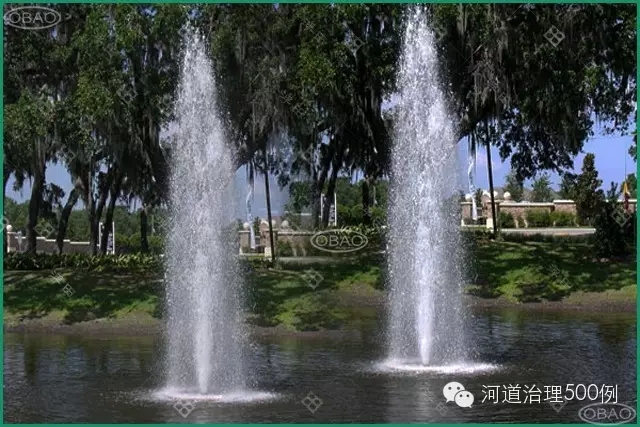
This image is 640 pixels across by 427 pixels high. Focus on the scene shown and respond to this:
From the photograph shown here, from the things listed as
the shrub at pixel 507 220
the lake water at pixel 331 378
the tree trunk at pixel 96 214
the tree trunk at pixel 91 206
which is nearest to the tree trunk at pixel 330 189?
the tree trunk at pixel 96 214

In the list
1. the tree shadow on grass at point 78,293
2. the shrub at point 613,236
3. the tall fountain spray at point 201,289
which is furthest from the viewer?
the shrub at point 613,236

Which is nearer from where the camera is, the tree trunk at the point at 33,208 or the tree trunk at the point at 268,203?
the tree trunk at the point at 268,203

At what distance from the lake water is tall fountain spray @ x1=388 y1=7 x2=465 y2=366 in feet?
2.18

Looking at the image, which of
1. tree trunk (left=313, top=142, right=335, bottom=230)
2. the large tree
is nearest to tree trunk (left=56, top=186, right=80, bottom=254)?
tree trunk (left=313, top=142, right=335, bottom=230)

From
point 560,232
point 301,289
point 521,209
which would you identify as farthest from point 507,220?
point 301,289

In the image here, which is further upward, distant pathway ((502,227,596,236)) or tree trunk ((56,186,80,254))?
tree trunk ((56,186,80,254))

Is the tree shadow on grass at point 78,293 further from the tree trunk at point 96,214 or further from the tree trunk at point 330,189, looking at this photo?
the tree trunk at point 96,214

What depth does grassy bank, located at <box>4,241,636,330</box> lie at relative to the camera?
68.4 ft

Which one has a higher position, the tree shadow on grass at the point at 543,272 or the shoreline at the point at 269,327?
the tree shadow on grass at the point at 543,272

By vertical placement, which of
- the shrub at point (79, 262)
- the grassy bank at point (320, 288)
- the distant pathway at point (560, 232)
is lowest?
the grassy bank at point (320, 288)

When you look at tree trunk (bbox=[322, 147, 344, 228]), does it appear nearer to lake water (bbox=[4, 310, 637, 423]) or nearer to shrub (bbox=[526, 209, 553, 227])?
lake water (bbox=[4, 310, 637, 423])

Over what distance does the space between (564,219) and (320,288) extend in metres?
25.9

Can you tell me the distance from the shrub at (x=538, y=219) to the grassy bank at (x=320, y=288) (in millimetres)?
17522

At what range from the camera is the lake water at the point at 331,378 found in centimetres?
1078
